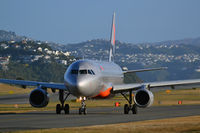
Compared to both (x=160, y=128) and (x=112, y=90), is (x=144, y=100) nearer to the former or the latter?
(x=112, y=90)

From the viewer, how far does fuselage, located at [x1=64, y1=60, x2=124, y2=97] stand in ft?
128

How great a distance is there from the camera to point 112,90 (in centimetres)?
4503

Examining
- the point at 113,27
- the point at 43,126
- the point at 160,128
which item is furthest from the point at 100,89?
the point at 113,27

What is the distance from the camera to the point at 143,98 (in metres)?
42.3

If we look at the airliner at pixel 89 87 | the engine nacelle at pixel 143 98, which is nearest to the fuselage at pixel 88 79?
the airliner at pixel 89 87

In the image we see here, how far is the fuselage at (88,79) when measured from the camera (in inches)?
1539

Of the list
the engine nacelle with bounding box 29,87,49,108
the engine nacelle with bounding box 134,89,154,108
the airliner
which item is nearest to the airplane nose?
the airliner

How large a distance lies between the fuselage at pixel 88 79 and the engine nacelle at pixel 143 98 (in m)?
2.99

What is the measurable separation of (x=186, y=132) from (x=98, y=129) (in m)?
4.68

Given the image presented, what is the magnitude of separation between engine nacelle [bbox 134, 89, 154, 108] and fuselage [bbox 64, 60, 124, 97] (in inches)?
118

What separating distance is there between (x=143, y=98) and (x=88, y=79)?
5.19m

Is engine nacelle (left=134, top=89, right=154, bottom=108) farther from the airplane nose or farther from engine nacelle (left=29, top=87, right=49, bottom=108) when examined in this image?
engine nacelle (left=29, top=87, right=49, bottom=108)

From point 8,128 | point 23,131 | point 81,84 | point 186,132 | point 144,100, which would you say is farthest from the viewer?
point 144,100

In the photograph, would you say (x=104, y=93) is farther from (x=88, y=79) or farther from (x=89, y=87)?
(x=88, y=79)
